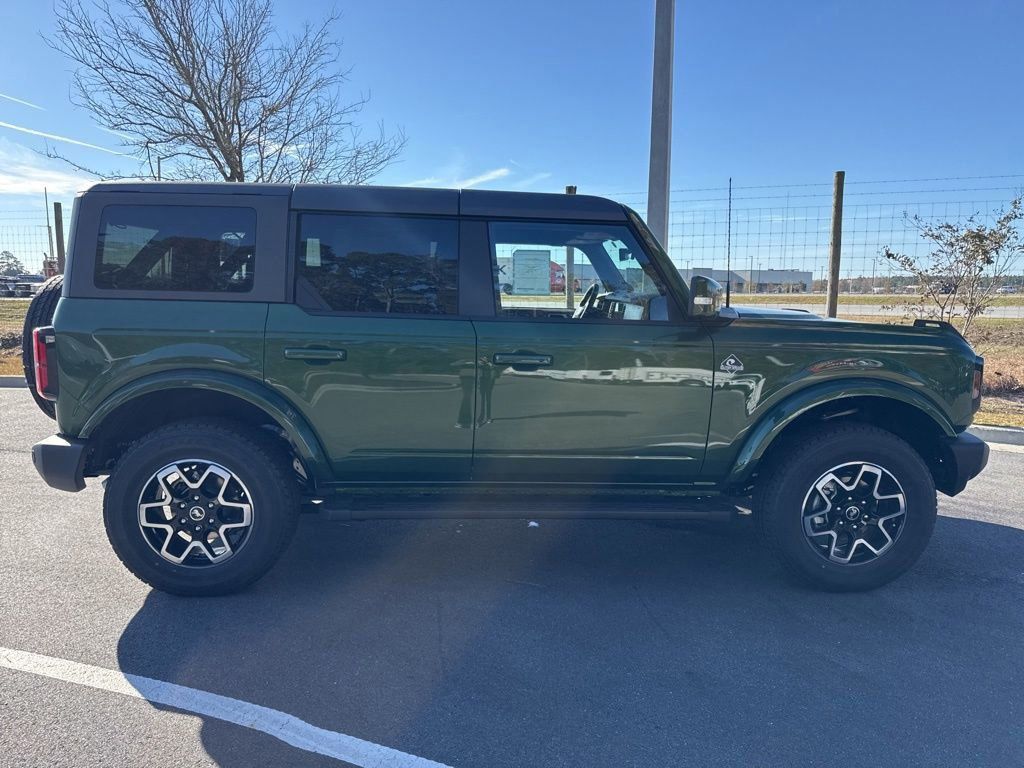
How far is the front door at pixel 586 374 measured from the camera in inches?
138

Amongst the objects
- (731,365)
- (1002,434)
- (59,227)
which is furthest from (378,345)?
(59,227)

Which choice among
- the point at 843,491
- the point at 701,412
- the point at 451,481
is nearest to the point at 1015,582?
the point at 843,491

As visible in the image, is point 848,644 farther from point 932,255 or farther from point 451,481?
point 932,255

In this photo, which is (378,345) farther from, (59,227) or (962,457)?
(59,227)

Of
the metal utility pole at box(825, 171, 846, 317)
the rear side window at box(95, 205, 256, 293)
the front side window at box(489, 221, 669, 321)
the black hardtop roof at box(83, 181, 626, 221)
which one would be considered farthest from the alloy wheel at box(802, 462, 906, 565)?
the metal utility pole at box(825, 171, 846, 317)

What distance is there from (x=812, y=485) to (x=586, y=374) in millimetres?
1309

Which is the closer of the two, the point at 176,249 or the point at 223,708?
the point at 223,708

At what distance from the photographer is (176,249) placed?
3.49m

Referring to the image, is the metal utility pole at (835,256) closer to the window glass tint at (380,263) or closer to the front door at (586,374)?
the front door at (586,374)

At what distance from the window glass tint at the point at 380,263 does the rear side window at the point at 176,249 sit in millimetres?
301

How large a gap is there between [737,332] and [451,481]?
167cm

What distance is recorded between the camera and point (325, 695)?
2.71m

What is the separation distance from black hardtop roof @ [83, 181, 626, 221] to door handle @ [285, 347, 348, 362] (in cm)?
72

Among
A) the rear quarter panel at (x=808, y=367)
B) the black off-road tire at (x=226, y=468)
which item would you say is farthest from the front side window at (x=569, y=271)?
the black off-road tire at (x=226, y=468)
